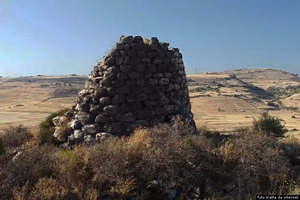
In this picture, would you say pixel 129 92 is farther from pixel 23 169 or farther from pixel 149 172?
pixel 23 169

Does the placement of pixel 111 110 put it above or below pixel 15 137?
above

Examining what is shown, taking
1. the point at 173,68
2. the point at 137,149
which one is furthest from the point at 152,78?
the point at 137,149

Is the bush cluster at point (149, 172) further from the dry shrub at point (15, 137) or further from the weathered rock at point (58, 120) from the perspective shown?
the weathered rock at point (58, 120)

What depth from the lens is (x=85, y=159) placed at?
575cm

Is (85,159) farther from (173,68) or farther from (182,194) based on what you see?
(173,68)

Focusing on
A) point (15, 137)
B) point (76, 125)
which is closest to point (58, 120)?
point (76, 125)

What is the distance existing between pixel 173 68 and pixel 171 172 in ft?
14.3

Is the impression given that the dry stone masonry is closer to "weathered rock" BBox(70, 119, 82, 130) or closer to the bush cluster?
"weathered rock" BBox(70, 119, 82, 130)

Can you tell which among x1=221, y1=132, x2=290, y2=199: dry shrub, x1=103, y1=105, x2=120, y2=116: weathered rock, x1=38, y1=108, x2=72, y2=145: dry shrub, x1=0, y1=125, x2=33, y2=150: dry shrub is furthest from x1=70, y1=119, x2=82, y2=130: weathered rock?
x1=221, y1=132, x2=290, y2=199: dry shrub

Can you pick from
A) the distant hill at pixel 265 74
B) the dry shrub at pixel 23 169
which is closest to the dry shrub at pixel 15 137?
the dry shrub at pixel 23 169

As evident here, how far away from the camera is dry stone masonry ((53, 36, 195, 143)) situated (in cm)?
836

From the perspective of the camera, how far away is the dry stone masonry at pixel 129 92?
836cm

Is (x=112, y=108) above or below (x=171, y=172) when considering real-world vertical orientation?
above

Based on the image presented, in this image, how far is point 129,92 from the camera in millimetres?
8508
